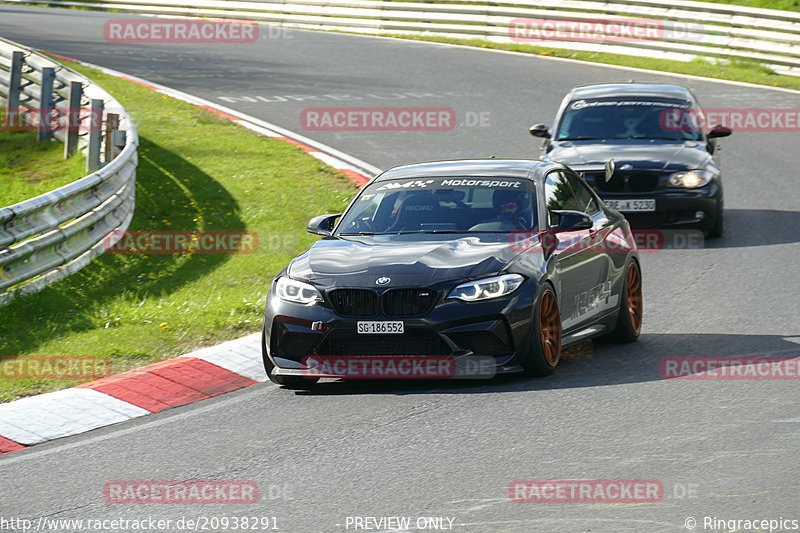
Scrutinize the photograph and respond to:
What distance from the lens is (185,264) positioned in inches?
504

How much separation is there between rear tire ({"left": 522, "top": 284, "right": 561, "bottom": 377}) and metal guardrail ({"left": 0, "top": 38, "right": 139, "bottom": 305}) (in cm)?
454

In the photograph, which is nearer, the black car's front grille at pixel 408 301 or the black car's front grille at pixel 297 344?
the black car's front grille at pixel 408 301

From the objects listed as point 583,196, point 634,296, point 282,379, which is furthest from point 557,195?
point 282,379

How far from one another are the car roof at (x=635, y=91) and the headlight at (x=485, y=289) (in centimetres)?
820

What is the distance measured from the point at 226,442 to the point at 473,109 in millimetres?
16539

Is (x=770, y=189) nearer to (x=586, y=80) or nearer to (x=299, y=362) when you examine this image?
(x=586, y=80)

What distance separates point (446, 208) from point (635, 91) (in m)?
7.33

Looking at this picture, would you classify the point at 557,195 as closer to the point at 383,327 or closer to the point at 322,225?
the point at 322,225

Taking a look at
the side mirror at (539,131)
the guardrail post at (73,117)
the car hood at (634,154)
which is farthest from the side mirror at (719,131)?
the guardrail post at (73,117)

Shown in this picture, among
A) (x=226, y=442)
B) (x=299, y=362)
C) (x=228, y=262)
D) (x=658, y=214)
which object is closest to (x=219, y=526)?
(x=226, y=442)

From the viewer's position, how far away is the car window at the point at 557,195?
937cm

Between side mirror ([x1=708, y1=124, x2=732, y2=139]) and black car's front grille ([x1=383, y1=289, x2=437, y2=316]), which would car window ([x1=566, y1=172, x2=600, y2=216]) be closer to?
black car's front grille ([x1=383, y1=289, x2=437, y2=316])

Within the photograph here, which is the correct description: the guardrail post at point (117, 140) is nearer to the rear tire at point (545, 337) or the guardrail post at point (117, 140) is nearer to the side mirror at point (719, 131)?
the side mirror at point (719, 131)

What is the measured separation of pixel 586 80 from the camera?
26.0 m
